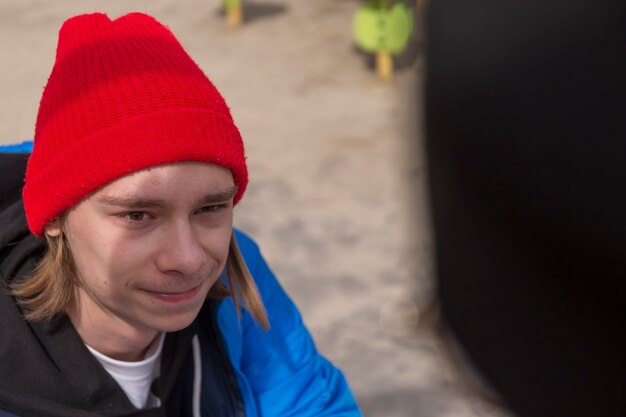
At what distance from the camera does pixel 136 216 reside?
1364 mm

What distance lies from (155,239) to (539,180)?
2.74 ft

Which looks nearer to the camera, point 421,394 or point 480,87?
point 480,87

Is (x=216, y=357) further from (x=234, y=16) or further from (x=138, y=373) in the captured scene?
(x=234, y=16)

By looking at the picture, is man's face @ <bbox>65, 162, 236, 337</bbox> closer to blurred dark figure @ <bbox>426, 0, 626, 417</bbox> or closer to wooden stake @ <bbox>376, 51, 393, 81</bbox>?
blurred dark figure @ <bbox>426, 0, 626, 417</bbox>

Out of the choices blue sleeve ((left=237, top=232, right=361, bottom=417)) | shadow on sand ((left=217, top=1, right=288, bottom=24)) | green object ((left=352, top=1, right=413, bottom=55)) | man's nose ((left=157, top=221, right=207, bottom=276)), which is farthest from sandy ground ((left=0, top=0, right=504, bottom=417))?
man's nose ((left=157, top=221, right=207, bottom=276))

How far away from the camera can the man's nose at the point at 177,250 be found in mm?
1375

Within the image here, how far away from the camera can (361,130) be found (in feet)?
14.9

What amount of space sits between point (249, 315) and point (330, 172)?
244 cm

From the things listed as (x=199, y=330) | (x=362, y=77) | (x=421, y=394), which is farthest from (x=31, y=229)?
(x=362, y=77)

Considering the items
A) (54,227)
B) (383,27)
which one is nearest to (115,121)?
(54,227)

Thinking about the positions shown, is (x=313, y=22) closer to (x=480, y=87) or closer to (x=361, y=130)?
(x=361, y=130)

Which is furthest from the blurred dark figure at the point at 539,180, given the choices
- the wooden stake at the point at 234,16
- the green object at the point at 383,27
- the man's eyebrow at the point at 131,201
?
the wooden stake at the point at 234,16

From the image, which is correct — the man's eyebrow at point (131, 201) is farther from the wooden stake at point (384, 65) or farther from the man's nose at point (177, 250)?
the wooden stake at point (384, 65)

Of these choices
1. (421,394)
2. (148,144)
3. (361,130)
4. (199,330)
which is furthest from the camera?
(361,130)
